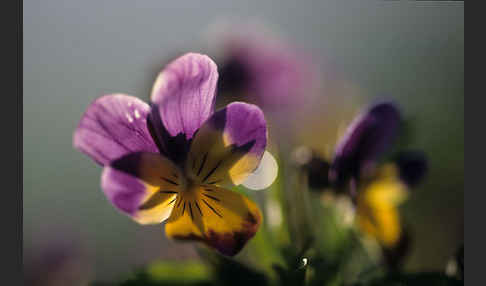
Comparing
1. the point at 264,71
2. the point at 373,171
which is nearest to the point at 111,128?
the point at 373,171

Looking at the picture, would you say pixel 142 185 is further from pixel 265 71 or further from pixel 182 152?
pixel 265 71

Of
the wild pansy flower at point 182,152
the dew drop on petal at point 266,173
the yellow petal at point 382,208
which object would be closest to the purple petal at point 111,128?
the wild pansy flower at point 182,152

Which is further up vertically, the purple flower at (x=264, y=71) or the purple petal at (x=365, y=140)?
the purple flower at (x=264, y=71)

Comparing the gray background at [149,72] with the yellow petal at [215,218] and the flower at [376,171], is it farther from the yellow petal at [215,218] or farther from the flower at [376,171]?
the yellow petal at [215,218]

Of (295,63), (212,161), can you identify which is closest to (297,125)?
(295,63)

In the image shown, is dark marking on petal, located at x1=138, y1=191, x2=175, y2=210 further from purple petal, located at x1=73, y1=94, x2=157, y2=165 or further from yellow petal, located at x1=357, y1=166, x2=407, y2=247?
yellow petal, located at x1=357, y1=166, x2=407, y2=247

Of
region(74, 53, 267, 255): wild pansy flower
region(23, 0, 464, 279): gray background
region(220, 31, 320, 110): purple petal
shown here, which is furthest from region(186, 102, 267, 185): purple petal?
region(220, 31, 320, 110): purple petal
